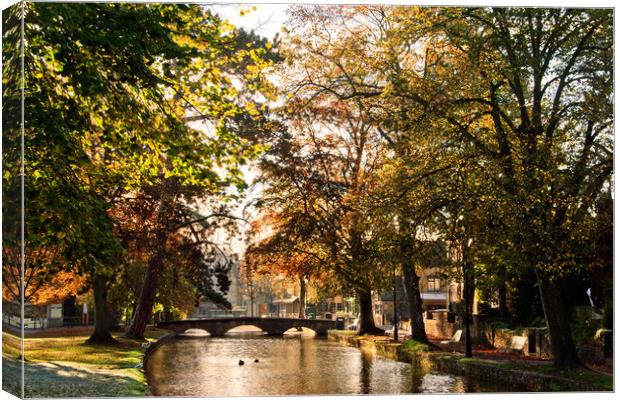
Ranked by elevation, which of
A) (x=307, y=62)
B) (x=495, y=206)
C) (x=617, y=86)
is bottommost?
(x=495, y=206)

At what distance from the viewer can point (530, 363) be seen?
18.3 m

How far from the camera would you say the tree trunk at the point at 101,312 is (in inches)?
914

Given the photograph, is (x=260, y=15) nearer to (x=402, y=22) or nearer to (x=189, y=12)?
(x=189, y=12)

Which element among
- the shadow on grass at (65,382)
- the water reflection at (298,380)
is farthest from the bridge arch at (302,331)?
the shadow on grass at (65,382)

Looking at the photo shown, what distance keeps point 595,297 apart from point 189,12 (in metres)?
13.7

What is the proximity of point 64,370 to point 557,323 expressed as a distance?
11.5 metres

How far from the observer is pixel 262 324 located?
49500mm

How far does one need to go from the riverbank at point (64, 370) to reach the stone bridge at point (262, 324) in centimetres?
2169

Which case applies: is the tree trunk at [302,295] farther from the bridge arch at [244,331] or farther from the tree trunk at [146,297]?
the bridge arch at [244,331]

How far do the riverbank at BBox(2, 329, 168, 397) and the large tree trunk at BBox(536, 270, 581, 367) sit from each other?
9.64 m

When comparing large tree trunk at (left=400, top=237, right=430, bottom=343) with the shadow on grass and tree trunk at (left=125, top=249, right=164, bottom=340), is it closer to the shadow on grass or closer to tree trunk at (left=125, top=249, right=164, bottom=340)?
tree trunk at (left=125, top=249, right=164, bottom=340)

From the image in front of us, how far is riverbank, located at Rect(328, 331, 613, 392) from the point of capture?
15094 millimetres

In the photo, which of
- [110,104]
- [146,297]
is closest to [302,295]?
[146,297]

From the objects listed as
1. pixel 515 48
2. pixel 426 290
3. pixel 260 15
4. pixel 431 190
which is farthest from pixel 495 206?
pixel 426 290
